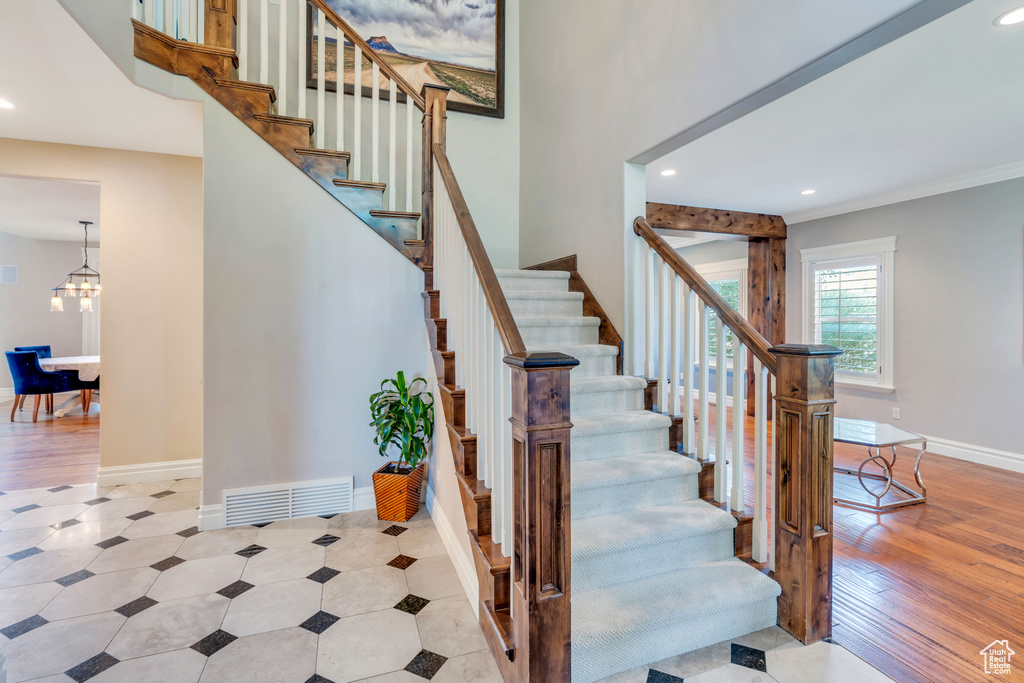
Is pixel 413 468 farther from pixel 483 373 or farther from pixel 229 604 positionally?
pixel 483 373

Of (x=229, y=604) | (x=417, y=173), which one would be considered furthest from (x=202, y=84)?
(x=229, y=604)

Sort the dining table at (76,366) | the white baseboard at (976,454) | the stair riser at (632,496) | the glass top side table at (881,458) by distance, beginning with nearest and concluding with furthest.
Result: 1. the stair riser at (632,496)
2. the glass top side table at (881,458)
3. the white baseboard at (976,454)
4. the dining table at (76,366)

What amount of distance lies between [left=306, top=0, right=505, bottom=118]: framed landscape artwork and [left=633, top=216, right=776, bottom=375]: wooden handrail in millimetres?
2495

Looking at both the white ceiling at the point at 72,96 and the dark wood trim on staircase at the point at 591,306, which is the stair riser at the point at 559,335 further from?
the white ceiling at the point at 72,96

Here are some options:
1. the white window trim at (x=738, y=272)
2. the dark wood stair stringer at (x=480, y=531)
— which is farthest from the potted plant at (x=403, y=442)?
the white window trim at (x=738, y=272)

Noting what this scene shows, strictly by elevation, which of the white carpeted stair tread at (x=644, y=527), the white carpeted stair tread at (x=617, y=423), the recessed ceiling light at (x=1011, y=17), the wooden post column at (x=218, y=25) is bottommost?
the white carpeted stair tread at (x=644, y=527)

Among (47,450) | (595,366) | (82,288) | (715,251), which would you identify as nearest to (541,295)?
(595,366)

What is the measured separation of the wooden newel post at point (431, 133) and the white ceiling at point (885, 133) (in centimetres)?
173

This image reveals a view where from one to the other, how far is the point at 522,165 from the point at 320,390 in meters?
2.80

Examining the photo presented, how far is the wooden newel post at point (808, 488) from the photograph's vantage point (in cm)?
175

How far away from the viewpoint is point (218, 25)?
8.94 feet

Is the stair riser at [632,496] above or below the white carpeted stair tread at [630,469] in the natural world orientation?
below

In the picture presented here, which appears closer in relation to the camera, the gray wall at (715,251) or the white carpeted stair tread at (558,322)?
the white carpeted stair tread at (558,322)

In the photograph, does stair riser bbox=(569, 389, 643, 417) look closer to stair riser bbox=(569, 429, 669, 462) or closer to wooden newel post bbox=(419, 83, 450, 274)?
stair riser bbox=(569, 429, 669, 462)
